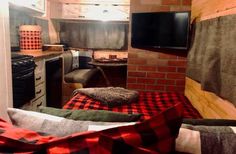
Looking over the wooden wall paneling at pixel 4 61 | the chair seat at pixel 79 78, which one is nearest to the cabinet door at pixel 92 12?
the chair seat at pixel 79 78

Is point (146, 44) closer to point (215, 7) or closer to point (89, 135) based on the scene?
point (215, 7)

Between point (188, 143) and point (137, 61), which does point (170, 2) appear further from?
point (188, 143)

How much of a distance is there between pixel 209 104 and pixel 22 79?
1.74 m

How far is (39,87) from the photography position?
2934 millimetres

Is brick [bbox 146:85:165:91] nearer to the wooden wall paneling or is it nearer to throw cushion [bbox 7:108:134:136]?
the wooden wall paneling

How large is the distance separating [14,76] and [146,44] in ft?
4.84

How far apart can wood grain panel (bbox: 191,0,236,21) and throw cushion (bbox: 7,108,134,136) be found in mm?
1047

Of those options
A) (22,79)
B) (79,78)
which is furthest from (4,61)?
(79,78)

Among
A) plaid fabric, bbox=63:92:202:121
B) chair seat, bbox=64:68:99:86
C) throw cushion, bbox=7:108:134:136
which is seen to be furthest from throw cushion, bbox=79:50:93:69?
throw cushion, bbox=7:108:134:136

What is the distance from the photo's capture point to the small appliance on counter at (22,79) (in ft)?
7.30

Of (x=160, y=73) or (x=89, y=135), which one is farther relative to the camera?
(x=160, y=73)

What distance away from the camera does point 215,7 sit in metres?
1.64

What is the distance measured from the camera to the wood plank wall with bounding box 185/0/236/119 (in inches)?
54.4

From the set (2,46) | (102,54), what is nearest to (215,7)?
(2,46)
